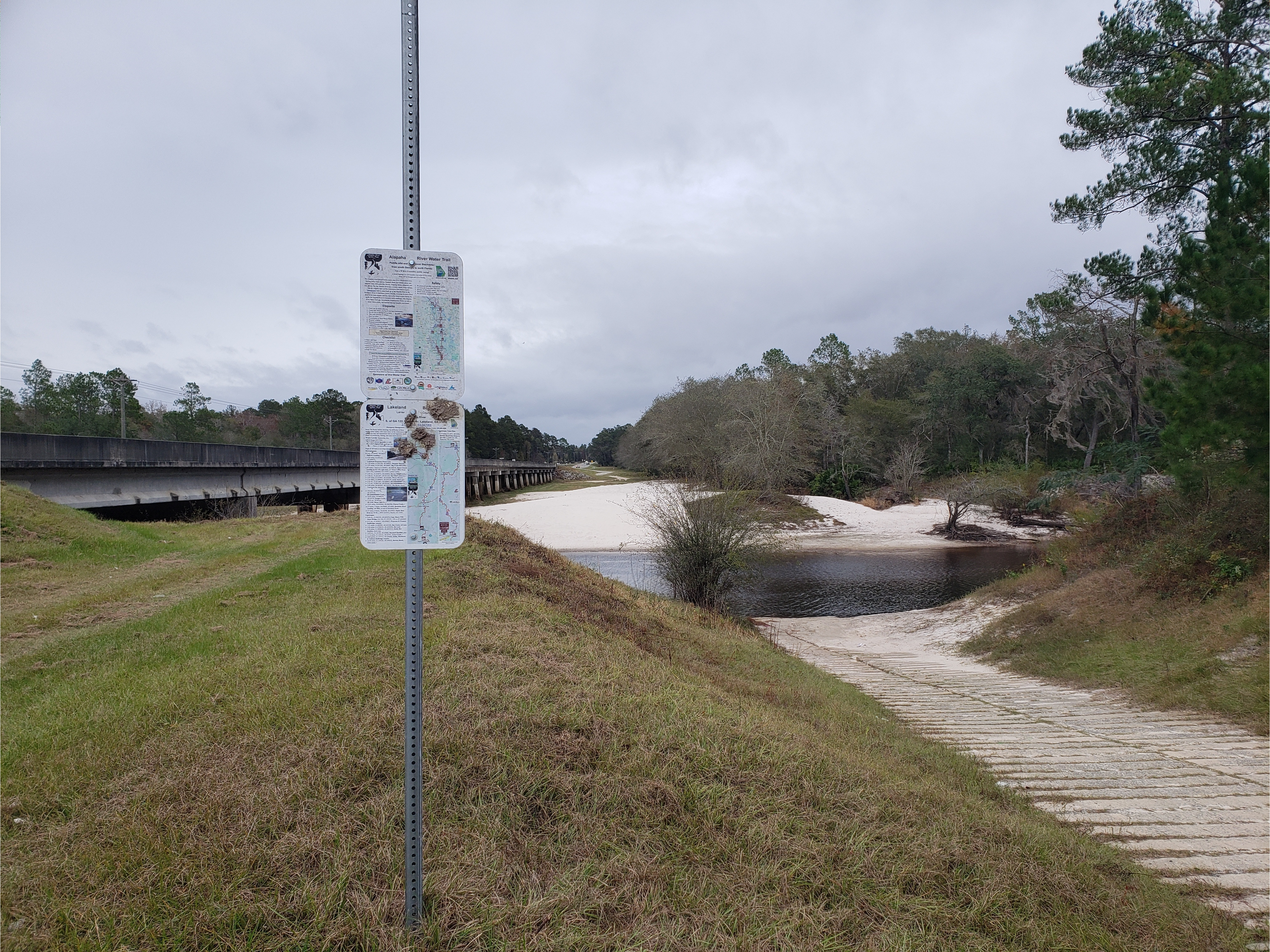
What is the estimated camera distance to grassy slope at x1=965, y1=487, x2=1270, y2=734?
8.32 meters

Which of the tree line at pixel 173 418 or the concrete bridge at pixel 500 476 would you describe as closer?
the tree line at pixel 173 418

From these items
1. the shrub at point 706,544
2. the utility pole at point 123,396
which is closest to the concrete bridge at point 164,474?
the utility pole at point 123,396

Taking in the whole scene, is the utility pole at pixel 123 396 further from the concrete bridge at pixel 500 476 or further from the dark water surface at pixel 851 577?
the concrete bridge at pixel 500 476

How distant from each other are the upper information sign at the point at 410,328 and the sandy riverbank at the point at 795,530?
939 inches

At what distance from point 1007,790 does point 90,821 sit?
18.2 feet

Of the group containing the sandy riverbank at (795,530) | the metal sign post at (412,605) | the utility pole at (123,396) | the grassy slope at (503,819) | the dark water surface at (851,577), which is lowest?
the dark water surface at (851,577)

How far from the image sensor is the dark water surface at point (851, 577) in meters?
21.0

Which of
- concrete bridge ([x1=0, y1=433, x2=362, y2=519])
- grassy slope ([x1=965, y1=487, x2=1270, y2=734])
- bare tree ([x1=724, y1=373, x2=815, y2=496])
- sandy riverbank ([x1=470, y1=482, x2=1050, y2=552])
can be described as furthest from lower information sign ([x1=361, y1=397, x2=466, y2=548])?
bare tree ([x1=724, y1=373, x2=815, y2=496])

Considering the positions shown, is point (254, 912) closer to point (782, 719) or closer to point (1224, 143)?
point (782, 719)

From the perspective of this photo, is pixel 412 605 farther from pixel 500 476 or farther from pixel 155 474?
pixel 500 476

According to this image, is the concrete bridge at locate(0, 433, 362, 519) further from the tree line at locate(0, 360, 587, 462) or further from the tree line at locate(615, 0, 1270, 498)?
the tree line at locate(615, 0, 1270, 498)

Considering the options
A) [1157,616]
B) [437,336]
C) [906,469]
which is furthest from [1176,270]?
[906,469]

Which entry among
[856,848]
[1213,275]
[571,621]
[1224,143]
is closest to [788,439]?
[1224,143]

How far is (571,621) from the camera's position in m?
8.12
